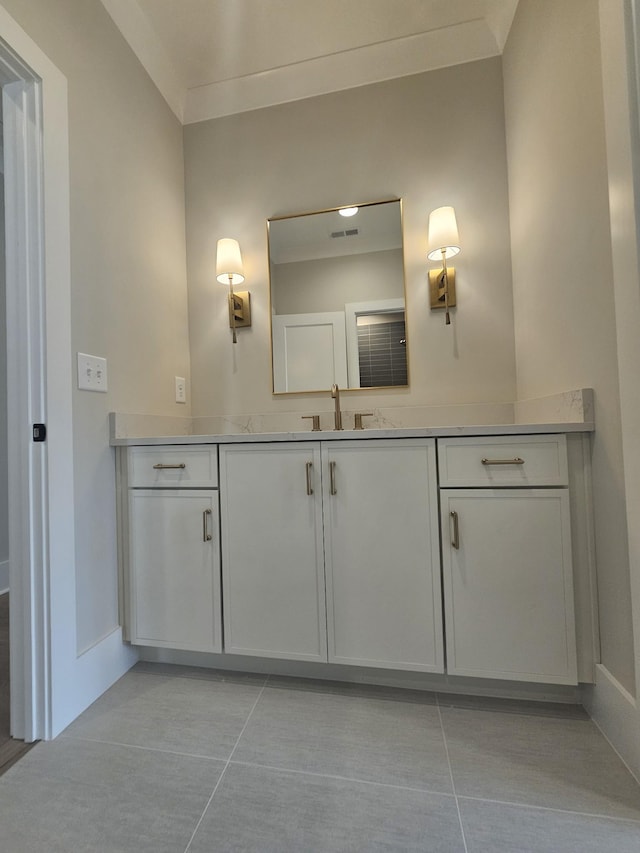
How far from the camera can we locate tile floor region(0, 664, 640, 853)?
852 mm

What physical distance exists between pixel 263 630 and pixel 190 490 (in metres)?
0.57

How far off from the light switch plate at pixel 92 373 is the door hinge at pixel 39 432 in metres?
0.20

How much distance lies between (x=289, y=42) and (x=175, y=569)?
2407 mm

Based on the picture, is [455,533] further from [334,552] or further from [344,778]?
[344,778]

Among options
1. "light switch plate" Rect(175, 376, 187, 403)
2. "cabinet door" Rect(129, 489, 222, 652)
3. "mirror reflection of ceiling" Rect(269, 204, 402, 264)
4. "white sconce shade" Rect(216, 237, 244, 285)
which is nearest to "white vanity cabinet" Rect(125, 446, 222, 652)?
"cabinet door" Rect(129, 489, 222, 652)

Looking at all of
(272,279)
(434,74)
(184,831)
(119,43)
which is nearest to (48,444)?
(184,831)

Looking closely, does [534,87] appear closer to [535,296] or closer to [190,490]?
[535,296]

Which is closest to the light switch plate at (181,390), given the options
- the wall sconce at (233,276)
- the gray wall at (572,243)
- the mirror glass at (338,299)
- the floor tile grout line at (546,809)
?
the wall sconce at (233,276)

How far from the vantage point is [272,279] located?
6.60 feet

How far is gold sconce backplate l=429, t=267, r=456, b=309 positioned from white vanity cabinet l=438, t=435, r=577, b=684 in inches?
33.0

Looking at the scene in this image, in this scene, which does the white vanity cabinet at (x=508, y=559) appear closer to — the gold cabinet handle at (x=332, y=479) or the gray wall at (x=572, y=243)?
the gray wall at (x=572, y=243)

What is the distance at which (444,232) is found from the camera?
68.2 inches

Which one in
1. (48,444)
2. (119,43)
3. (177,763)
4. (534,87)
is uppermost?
(119,43)

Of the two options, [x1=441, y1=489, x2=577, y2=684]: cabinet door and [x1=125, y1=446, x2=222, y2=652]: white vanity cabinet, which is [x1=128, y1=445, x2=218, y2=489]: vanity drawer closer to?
A: [x1=125, y1=446, x2=222, y2=652]: white vanity cabinet
